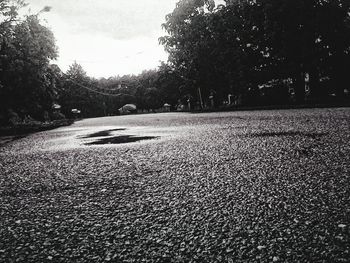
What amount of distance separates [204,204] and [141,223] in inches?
29.2

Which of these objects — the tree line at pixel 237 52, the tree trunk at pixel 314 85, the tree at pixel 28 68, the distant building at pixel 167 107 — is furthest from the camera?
the distant building at pixel 167 107

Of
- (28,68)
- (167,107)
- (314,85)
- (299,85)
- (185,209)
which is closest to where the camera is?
(185,209)

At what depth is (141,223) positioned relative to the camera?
294cm

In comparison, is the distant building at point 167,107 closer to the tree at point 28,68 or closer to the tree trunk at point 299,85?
the tree at point 28,68

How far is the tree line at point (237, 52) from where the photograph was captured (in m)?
30.2

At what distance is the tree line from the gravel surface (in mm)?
23280

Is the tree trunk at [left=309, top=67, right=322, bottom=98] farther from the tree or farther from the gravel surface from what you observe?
the gravel surface

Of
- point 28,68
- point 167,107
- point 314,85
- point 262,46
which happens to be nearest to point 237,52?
point 262,46

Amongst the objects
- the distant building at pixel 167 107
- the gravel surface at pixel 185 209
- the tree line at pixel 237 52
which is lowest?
the gravel surface at pixel 185 209

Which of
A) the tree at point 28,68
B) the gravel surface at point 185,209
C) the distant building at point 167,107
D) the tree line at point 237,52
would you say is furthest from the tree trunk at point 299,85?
the distant building at point 167,107

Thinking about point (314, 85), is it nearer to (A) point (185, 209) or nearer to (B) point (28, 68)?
(B) point (28, 68)

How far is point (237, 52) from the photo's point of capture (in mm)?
34219

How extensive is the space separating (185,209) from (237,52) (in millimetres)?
33100

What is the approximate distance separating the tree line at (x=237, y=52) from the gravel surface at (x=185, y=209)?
2328cm
